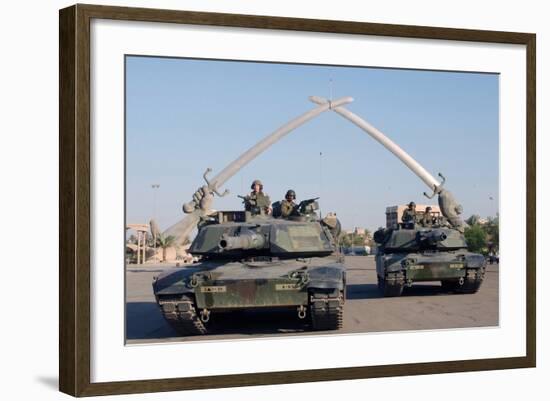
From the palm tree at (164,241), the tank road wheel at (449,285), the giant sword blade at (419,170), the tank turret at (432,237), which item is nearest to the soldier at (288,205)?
the giant sword blade at (419,170)

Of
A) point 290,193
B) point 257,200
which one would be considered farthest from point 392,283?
point 257,200

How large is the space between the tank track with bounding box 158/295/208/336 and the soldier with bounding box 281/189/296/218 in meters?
2.36

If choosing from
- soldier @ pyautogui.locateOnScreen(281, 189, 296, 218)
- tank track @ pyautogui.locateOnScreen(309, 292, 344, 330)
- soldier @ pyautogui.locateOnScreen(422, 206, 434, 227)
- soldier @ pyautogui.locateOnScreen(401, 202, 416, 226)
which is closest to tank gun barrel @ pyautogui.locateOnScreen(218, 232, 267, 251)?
soldier @ pyautogui.locateOnScreen(281, 189, 296, 218)

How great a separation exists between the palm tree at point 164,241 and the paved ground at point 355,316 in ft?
0.86

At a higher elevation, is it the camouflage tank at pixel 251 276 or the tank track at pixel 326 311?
the camouflage tank at pixel 251 276

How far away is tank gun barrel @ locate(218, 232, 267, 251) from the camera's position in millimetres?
15695

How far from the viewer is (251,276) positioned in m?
15.2

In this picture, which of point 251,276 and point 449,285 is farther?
point 449,285

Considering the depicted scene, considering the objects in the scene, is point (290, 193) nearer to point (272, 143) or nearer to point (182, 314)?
point (272, 143)

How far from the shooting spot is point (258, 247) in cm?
1614

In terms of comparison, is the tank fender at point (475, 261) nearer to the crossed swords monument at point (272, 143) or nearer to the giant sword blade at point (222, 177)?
the crossed swords monument at point (272, 143)

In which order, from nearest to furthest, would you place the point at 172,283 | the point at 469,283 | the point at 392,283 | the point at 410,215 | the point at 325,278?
the point at 172,283
the point at 325,278
the point at 469,283
the point at 410,215
the point at 392,283

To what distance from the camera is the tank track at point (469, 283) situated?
16.6 metres

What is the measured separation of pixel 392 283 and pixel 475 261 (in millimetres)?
1715
